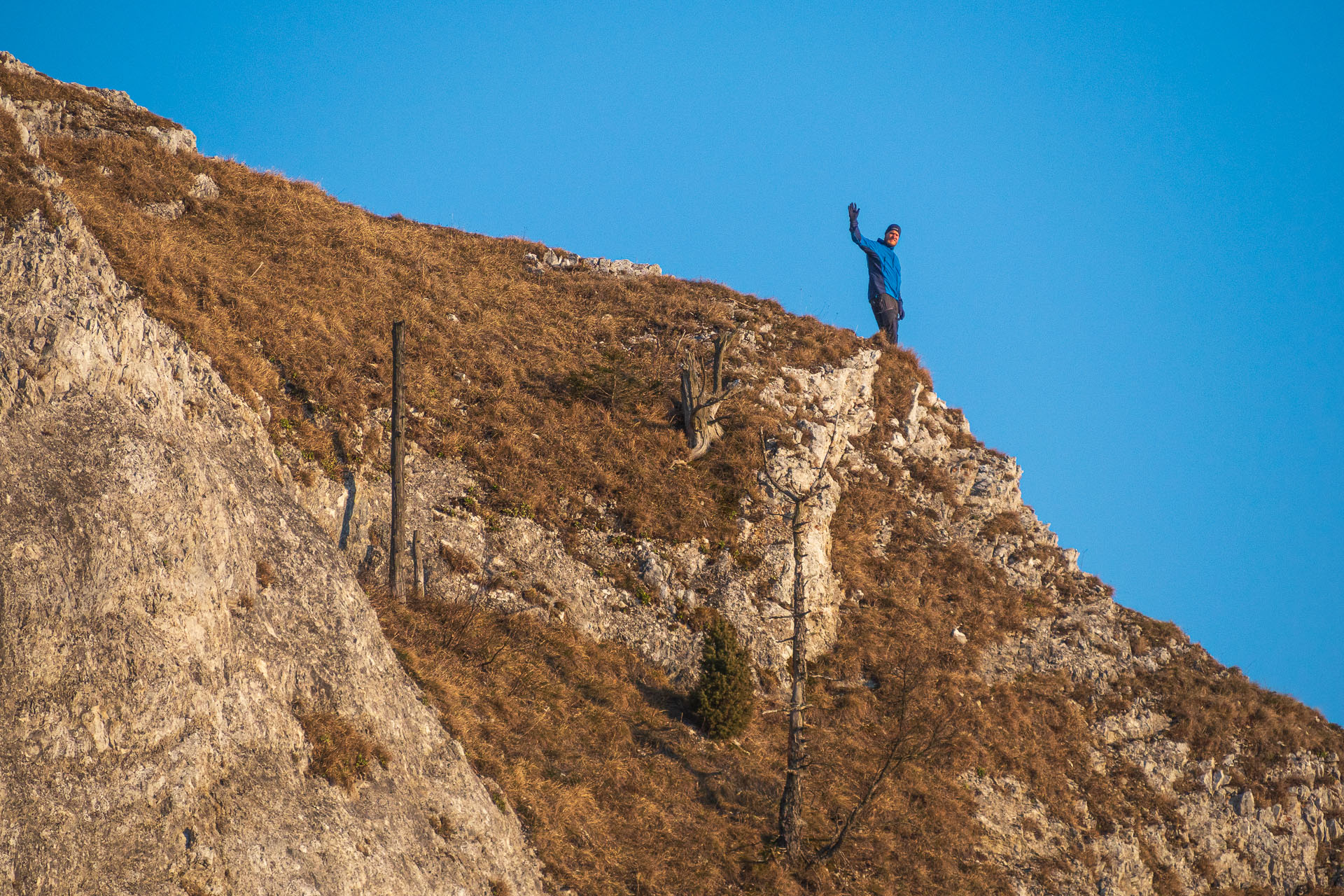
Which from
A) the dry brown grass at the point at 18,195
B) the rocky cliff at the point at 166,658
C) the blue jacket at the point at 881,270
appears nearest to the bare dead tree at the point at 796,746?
the rocky cliff at the point at 166,658

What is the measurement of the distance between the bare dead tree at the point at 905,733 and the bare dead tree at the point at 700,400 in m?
10.6

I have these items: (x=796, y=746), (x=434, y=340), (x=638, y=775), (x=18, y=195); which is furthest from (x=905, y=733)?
(x=18, y=195)

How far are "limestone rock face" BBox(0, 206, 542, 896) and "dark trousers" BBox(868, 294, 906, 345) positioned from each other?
3064 centimetres

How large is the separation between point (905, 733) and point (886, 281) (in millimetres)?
24196

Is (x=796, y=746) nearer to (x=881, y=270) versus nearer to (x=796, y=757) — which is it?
(x=796, y=757)

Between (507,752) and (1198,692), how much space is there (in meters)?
25.2

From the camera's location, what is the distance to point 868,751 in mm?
30734

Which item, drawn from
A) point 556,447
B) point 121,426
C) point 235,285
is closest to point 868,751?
point 556,447

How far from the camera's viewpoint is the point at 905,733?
92.1 ft

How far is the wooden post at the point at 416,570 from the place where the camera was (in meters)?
28.5

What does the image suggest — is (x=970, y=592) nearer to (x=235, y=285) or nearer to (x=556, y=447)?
(x=556, y=447)

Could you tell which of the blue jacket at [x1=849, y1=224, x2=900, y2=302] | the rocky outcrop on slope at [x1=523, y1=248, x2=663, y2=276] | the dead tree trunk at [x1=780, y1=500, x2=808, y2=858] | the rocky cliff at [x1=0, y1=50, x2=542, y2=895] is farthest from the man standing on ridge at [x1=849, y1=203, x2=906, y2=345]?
the rocky cliff at [x1=0, y1=50, x2=542, y2=895]

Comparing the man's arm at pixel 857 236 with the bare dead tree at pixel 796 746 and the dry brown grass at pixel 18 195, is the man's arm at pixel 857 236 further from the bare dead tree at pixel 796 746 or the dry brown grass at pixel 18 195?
the dry brown grass at pixel 18 195

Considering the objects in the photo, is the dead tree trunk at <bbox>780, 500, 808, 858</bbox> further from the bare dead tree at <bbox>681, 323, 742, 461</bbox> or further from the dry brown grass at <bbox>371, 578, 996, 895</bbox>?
the bare dead tree at <bbox>681, 323, 742, 461</bbox>
